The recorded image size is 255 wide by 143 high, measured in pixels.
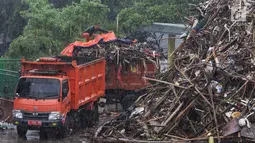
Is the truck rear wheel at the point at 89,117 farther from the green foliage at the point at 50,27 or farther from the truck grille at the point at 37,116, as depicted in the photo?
the green foliage at the point at 50,27

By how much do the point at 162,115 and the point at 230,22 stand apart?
531cm

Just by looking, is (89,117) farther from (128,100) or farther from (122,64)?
(122,64)

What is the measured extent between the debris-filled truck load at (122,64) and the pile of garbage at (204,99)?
14.2ft

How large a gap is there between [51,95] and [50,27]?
12.4m

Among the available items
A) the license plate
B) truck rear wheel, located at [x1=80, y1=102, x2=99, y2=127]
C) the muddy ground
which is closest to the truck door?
the license plate

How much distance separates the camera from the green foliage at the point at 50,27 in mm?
26533

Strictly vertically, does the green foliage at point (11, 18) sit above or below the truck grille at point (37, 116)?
above

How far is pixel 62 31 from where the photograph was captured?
28.8m

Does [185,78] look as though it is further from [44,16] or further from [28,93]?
[44,16]

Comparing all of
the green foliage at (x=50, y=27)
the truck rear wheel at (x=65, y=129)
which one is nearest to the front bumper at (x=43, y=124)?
the truck rear wheel at (x=65, y=129)

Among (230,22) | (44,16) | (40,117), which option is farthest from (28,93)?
(44,16)

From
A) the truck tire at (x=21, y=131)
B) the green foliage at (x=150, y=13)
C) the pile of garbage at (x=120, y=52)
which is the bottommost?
the truck tire at (x=21, y=131)

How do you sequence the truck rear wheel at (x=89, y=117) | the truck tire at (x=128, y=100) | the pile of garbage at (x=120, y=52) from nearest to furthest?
the truck rear wheel at (x=89, y=117) → the pile of garbage at (x=120, y=52) → the truck tire at (x=128, y=100)

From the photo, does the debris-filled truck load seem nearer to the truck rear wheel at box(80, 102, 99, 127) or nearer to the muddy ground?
the truck rear wheel at box(80, 102, 99, 127)
